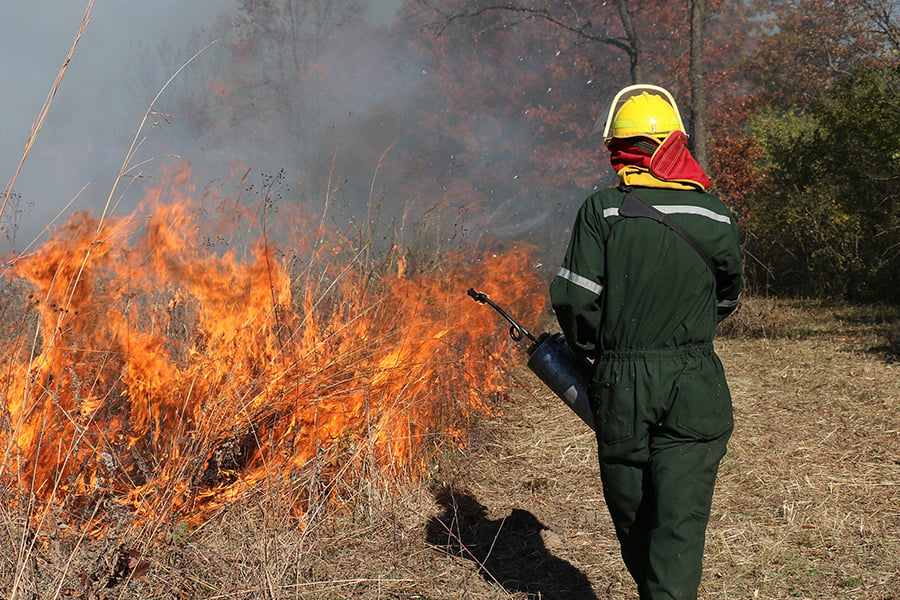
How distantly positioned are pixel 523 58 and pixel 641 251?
59.6 feet

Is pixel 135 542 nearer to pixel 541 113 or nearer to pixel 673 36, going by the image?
pixel 541 113

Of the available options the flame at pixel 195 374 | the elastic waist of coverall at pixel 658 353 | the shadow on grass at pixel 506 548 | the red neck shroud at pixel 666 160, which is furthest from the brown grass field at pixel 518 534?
the red neck shroud at pixel 666 160

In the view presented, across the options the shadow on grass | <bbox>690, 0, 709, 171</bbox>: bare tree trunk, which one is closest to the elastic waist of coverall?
the shadow on grass

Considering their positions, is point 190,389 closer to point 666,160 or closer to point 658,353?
point 658,353

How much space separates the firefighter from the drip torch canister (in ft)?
0.67

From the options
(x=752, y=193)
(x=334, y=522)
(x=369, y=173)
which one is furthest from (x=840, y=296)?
(x=369, y=173)

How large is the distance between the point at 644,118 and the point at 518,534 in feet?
7.40

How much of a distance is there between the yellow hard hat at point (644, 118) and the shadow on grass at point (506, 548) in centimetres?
185

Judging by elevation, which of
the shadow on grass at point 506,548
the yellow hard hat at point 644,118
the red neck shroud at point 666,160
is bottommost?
the shadow on grass at point 506,548

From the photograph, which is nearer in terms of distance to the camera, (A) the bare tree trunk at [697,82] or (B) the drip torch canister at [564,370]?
(B) the drip torch canister at [564,370]

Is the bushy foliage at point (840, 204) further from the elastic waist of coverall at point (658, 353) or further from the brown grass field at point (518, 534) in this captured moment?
the elastic waist of coverall at point (658, 353)

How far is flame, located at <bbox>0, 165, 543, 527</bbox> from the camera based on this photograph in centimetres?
352

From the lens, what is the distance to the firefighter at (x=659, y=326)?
2.64 metres

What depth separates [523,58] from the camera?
19.9 meters
